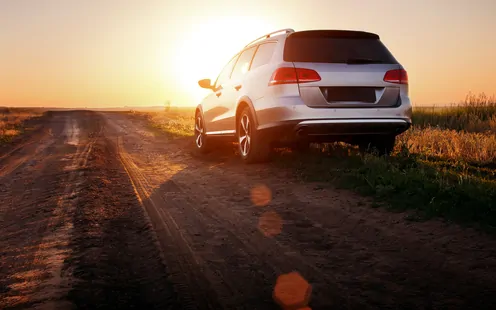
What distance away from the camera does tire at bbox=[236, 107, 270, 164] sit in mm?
7777

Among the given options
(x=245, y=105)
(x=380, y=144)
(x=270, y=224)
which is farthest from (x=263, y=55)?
(x=270, y=224)

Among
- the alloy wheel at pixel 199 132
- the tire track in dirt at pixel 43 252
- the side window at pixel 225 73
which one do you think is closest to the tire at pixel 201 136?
the alloy wheel at pixel 199 132

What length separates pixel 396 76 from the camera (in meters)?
7.05

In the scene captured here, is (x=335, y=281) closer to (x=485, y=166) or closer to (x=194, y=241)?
(x=194, y=241)

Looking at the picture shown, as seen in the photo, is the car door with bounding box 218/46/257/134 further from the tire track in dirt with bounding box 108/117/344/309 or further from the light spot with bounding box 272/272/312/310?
the light spot with bounding box 272/272/312/310

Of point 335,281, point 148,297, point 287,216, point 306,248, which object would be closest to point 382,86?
point 287,216

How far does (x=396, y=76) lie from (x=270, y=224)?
346 centimetres

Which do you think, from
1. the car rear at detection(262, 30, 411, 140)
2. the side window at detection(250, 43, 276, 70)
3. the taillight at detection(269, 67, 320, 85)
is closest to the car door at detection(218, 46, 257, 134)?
the side window at detection(250, 43, 276, 70)

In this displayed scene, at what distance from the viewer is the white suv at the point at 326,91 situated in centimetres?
677

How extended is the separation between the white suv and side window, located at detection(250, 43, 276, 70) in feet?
0.10

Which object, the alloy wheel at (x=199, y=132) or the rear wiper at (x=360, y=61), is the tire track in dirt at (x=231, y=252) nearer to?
the rear wiper at (x=360, y=61)

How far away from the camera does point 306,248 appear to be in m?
4.02

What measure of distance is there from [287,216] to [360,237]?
995 mm

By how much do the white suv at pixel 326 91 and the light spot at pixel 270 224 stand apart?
6.45 ft
